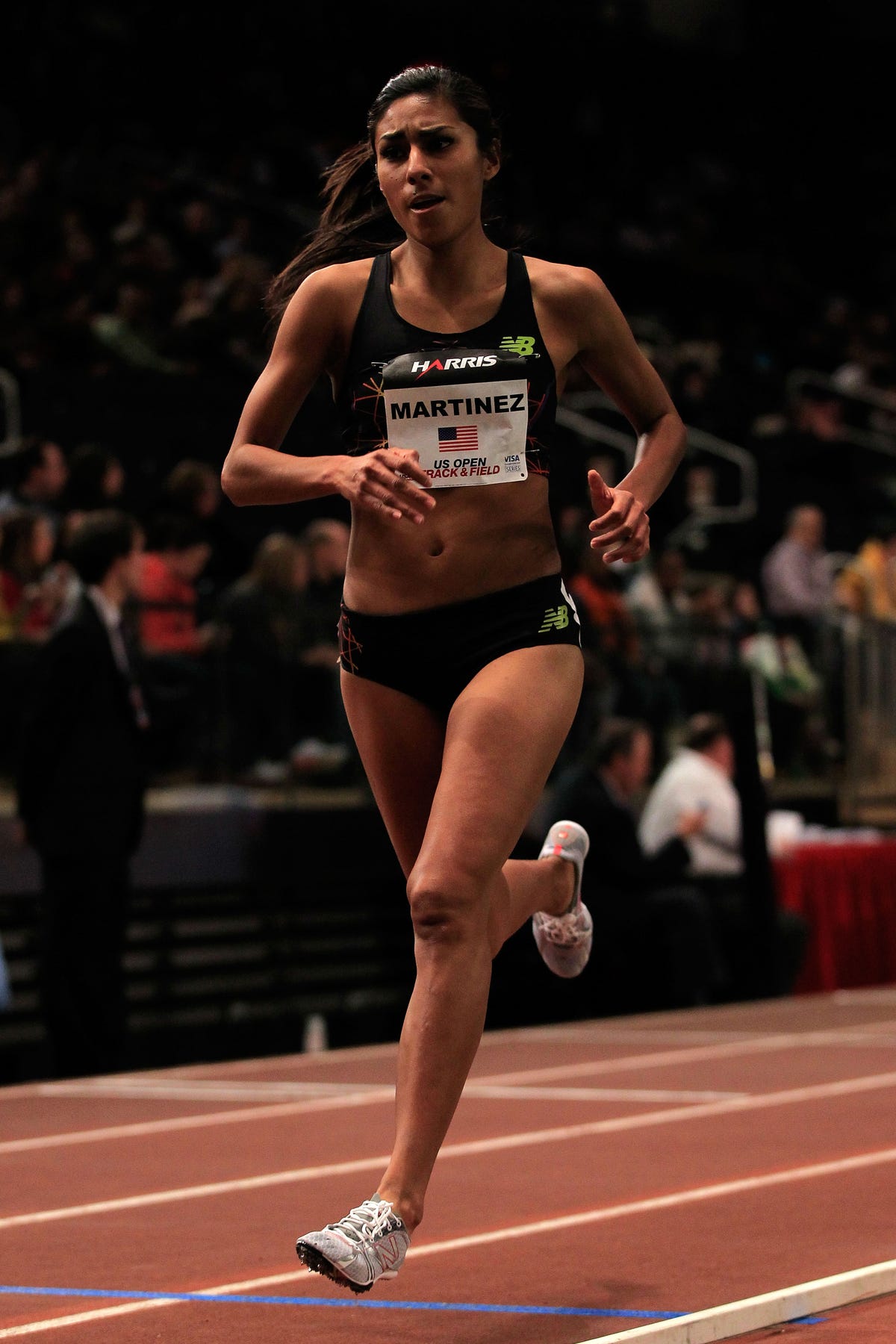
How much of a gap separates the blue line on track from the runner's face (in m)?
1.84

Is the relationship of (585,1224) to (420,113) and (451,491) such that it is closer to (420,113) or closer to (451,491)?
(451,491)

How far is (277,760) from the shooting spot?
359 inches

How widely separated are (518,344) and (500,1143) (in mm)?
2786

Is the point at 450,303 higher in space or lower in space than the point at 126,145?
lower

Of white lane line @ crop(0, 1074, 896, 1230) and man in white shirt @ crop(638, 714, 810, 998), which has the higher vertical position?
man in white shirt @ crop(638, 714, 810, 998)

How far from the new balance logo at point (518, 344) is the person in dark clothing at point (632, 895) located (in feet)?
18.9

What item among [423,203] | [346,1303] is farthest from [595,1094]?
[423,203]

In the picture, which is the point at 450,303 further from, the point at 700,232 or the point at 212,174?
the point at 700,232

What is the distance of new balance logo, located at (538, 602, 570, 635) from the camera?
367cm

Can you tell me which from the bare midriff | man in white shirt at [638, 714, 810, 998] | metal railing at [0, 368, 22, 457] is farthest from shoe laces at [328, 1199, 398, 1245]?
metal railing at [0, 368, 22, 457]

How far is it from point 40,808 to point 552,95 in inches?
676

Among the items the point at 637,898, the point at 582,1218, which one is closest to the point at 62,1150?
the point at 582,1218

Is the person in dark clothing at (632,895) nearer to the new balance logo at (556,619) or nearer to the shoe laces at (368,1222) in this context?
the new balance logo at (556,619)

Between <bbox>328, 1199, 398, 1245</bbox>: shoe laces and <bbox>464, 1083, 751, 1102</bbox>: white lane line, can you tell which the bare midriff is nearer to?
<bbox>328, 1199, 398, 1245</bbox>: shoe laces
